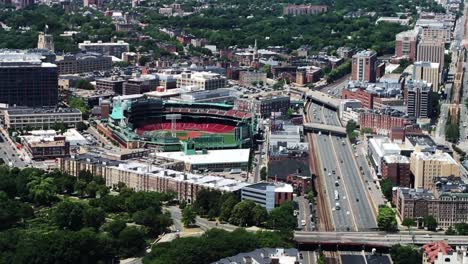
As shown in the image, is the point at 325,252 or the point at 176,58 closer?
the point at 325,252

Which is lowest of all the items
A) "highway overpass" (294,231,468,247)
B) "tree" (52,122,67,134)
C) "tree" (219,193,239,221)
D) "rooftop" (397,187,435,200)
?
"highway overpass" (294,231,468,247)

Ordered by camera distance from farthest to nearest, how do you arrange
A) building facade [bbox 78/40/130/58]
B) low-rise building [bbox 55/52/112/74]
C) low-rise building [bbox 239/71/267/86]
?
building facade [bbox 78/40/130/58] → low-rise building [bbox 55/52/112/74] → low-rise building [bbox 239/71/267/86]

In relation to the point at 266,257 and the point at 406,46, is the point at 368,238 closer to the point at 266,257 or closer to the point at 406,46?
the point at 266,257

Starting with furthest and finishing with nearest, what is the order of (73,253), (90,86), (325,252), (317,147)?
1. (90,86)
2. (317,147)
3. (325,252)
4. (73,253)

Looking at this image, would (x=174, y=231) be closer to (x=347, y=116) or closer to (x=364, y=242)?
(x=364, y=242)

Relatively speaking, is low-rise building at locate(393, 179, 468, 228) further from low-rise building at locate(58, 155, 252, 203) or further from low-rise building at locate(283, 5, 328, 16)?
low-rise building at locate(283, 5, 328, 16)

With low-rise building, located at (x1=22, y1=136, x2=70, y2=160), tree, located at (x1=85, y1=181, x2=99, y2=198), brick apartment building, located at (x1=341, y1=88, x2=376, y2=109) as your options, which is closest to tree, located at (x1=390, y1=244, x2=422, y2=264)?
tree, located at (x1=85, y1=181, x2=99, y2=198)

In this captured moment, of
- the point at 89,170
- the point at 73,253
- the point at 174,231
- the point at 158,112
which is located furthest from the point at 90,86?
the point at 73,253
